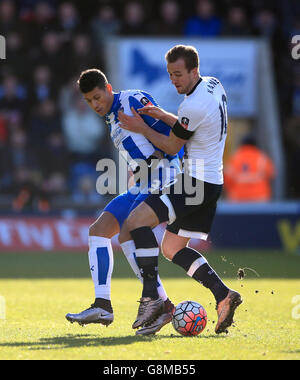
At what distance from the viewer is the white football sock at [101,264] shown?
6793 millimetres

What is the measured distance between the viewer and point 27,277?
1080 centimetres

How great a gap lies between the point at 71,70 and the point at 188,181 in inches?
374

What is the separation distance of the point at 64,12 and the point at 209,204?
1042 cm

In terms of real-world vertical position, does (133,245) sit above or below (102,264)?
above

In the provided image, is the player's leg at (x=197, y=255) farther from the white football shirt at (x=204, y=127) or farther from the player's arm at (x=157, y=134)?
the player's arm at (x=157, y=134)

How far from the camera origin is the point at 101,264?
6832 mm

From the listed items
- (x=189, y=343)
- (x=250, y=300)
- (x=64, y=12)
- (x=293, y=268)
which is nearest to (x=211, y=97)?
(x=189, y=343)

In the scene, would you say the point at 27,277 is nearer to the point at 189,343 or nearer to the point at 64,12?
the point at 189,343

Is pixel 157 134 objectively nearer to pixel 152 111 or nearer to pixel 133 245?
pixel 152 111

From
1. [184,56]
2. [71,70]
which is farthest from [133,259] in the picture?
[71,70]

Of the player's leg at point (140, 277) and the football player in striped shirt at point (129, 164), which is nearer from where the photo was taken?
the player's leg at point (140, 277)

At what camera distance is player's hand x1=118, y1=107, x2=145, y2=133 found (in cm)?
673

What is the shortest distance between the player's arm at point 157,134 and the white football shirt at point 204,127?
9 centimetres

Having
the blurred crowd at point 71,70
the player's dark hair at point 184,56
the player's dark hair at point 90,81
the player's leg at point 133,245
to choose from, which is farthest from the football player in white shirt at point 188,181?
the blurred crowd at point 71,70
